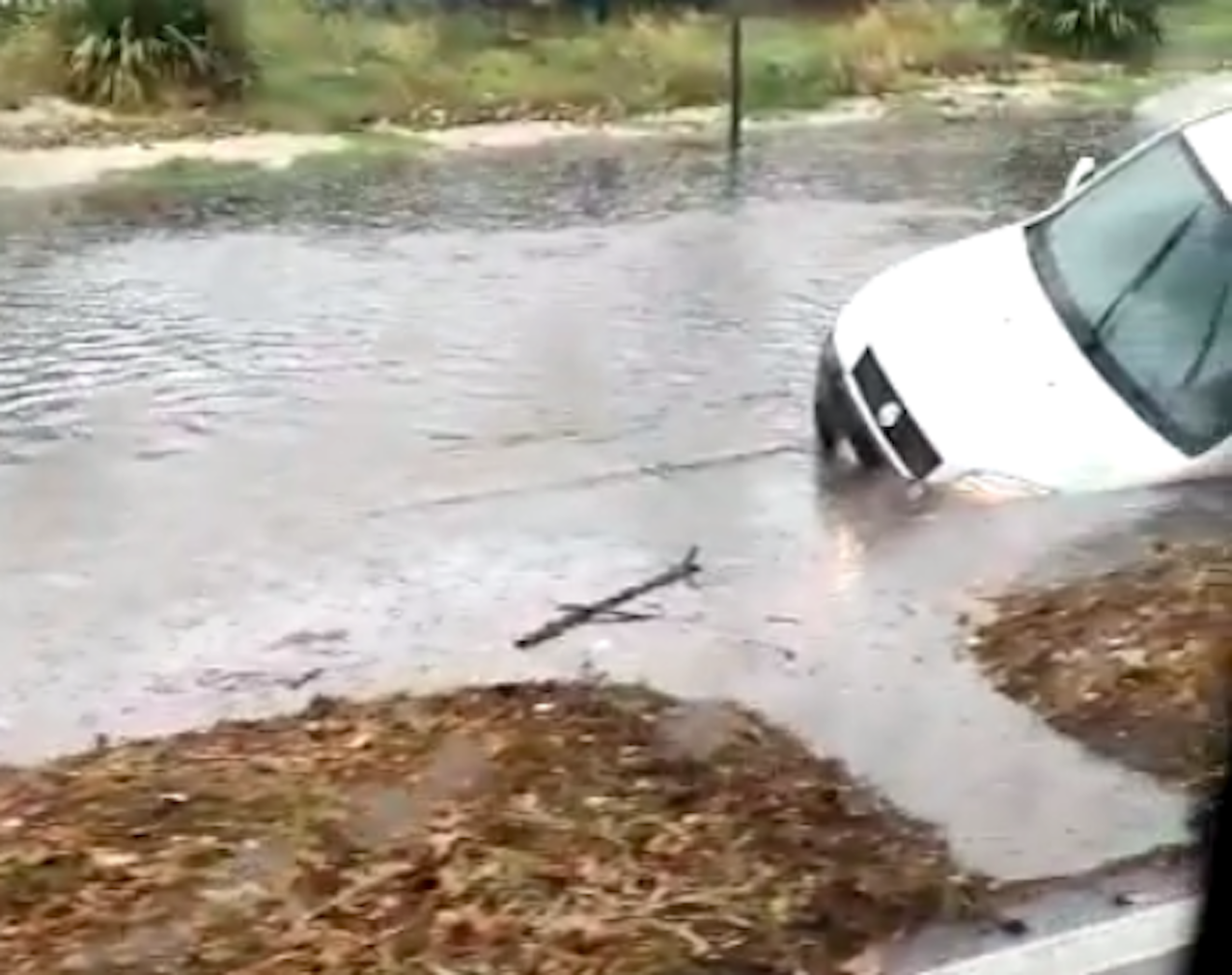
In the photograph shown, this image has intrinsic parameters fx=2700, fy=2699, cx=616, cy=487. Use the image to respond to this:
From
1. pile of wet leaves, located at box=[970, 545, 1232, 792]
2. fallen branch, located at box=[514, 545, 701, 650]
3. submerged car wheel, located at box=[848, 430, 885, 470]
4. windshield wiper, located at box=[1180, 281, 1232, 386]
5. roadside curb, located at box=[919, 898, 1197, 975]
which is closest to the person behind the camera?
roadside curb, located at box=[919, 898, 1197, 975]

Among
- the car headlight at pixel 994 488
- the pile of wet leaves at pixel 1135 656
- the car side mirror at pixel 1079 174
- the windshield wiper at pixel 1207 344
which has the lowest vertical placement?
the car headlight at pixel 994 488

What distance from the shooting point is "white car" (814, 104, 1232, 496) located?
3.57 metres

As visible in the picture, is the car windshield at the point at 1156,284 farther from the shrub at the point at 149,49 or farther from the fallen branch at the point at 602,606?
the shrub at the point at 149,49

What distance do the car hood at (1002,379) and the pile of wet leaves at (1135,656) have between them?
0.36 meters

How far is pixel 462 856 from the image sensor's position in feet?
7.20

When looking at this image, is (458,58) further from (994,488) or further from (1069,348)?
(994,488)

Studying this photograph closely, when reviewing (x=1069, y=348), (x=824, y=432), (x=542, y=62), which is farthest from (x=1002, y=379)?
(x=542, y=62)

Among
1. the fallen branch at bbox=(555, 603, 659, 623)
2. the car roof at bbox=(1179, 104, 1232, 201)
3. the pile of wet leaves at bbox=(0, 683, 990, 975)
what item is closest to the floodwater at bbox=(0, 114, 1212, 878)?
the fallen branch at bbox=(555, 603, 659, 623)

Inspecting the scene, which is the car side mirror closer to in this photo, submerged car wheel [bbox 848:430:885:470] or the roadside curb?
submerged car wheel [bbox 848:430:885:470]

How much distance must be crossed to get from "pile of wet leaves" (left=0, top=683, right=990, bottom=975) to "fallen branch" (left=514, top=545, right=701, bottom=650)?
428 mm

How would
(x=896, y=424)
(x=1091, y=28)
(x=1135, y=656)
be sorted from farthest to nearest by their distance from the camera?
(x=1091, y=28) → (x=896, y=424) → (x=1135, y=656)

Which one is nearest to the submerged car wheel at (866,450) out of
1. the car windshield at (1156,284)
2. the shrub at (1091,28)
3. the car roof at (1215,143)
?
the car windshield at (1156,284)

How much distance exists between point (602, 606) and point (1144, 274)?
108 centimetres

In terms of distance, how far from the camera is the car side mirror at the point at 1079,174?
14.2 feet
